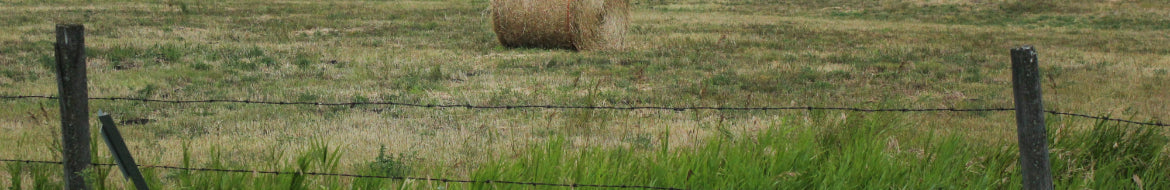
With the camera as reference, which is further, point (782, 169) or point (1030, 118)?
point (782, 169)

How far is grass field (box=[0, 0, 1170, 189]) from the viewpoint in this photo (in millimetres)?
5102

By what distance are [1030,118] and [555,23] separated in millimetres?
9752

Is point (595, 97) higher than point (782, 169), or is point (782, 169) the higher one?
point (782, 169)

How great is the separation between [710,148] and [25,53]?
1010 cm

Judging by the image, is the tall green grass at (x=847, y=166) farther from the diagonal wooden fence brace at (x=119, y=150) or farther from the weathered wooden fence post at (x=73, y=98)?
the weathered wooden fence post at (x=73, y=98)

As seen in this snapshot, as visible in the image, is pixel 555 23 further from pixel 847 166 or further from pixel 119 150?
pixel 119 150

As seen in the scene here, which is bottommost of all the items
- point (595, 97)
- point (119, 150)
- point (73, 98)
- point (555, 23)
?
point (595, 97)

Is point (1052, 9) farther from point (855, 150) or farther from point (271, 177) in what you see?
point (271, 177)

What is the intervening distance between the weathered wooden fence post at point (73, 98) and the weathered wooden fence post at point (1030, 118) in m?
3.52

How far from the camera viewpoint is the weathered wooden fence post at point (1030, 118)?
13.0 ft

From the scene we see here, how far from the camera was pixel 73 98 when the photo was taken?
4039 millimetres

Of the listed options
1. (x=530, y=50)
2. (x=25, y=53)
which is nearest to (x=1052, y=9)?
(x=530, y=50)

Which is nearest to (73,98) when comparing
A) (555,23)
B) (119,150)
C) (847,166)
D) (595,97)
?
(119,150)

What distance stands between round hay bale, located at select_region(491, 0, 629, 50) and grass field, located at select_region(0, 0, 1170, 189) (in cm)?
35
